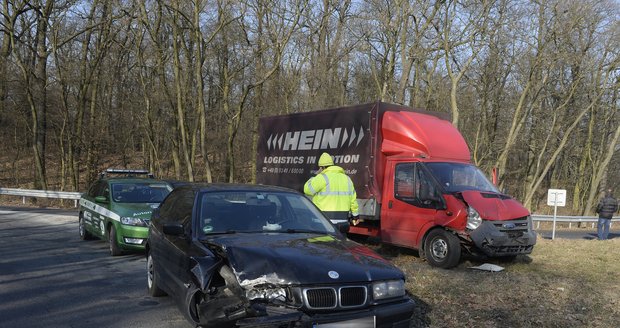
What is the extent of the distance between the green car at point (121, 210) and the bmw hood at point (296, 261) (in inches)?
211

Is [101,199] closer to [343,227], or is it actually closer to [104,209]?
[104,209]

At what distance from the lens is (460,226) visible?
832cm

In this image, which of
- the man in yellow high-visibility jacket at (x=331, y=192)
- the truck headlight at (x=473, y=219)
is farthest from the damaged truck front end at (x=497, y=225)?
the man in yellow high-visibility jacket at (x=331, y=192)

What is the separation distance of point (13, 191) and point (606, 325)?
2367 cm

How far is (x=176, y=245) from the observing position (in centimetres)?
541

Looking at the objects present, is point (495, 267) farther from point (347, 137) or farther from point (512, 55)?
point (512, 55)

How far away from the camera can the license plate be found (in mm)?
3876

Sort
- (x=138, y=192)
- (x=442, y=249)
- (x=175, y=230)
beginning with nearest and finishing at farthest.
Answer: (x=175, y=230)
(x=442, y=249)
(x=138, y=192)

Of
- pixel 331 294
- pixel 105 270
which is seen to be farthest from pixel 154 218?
pixel 331 294

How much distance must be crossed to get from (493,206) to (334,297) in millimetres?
5297

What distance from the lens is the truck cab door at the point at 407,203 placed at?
8836 millimetres

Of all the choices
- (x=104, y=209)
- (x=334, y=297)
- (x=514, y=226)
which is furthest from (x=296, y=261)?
(x=104, y=209)

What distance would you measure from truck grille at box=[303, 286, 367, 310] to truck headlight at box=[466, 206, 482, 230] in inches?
180

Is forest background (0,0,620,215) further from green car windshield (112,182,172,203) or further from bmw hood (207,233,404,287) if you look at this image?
bmw hood (207,233,404,287)
